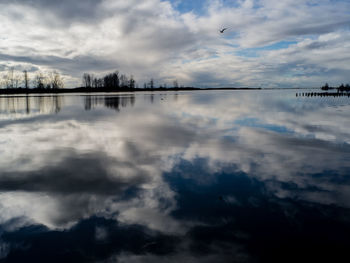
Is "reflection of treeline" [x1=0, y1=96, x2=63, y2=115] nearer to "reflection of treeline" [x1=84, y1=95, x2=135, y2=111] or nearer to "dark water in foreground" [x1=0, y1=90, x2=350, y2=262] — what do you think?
"reflection of treeline" [x1=84, y1=95, x2=135, y2=111]

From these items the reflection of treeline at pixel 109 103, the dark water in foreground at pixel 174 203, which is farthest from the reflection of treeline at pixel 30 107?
the dark water in foreground at pixel 174 203

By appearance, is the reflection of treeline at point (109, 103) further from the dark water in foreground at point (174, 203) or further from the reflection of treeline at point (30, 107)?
the dark water in foreground at point (174, 203)

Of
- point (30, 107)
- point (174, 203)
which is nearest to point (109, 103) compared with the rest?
point (30, 107)

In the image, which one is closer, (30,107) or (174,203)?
(174,203)

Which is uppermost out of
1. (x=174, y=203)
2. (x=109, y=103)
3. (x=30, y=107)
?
(x=109, y=103)

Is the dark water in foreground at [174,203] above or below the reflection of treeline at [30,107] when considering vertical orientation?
below

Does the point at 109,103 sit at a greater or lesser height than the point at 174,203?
greater

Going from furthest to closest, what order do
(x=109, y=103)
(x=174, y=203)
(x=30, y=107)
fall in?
(x=109, y=103), (x=30, y=107), (x=174, y=203)

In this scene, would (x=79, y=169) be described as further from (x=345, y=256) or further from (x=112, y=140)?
(x=345, y=256)

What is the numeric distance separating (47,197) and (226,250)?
18.5ft

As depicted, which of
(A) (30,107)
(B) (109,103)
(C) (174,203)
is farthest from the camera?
(B) (109,103)

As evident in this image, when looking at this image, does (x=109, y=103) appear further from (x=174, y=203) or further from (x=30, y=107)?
(x=174, y=203)

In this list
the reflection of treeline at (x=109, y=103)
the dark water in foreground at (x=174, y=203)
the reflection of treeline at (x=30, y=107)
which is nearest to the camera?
the dark water in foreground at (x=174, y=203)

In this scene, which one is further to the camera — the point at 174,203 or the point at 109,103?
the point at 109,103
